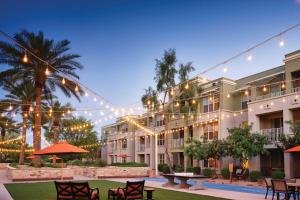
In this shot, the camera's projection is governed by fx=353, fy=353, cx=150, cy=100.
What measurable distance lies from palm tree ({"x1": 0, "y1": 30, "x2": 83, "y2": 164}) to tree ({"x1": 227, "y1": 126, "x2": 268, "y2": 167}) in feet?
38.9

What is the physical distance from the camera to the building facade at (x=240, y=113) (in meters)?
25.7

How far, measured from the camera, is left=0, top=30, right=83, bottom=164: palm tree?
2547 centimetres

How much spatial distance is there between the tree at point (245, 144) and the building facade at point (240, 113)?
1.48 m

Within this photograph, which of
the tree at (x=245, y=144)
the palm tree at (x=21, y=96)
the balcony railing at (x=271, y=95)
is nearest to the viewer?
the tree at (x=245, y=144)

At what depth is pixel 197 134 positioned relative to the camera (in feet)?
115

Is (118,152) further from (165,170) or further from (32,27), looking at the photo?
(32,27)

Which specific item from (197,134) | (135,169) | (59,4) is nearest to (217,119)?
(197,134)

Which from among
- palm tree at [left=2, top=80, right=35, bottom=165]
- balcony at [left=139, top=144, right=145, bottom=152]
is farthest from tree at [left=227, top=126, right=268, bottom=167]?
balcony at [left=139, top=144, right=145, bottom=152]

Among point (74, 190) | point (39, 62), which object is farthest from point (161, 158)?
point (74, 190)

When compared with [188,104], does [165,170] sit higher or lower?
lower

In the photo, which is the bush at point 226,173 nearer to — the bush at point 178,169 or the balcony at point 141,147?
the bush at point 178,169

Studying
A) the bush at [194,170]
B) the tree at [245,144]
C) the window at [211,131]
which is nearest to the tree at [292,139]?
the tree at [245,144]

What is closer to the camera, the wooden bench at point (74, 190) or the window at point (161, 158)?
the wooden bench at point (74, 190)

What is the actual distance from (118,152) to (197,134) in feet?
72.9
